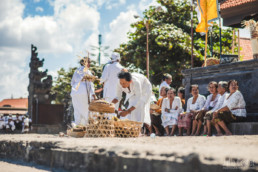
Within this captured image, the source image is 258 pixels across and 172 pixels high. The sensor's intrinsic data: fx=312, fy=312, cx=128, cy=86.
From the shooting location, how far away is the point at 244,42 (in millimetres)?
25984

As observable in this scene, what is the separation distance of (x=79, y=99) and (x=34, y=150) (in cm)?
525

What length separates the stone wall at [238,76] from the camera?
23.8 feet

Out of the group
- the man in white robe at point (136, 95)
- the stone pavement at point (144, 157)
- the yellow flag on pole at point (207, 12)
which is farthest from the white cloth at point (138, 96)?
the yellow flag on pole at point (207, 12)

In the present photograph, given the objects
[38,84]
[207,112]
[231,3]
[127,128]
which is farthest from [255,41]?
[38,84]

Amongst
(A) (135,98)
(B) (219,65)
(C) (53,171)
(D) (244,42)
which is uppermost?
(D) (244,42)

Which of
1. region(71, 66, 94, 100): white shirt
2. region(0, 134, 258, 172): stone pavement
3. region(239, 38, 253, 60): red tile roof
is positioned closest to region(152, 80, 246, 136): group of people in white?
region(71, 66, 94, 100): white shirt

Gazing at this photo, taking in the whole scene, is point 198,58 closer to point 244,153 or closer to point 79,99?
point 79,99

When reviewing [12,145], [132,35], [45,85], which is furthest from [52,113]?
[12,145]

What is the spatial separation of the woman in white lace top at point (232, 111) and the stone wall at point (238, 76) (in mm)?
621

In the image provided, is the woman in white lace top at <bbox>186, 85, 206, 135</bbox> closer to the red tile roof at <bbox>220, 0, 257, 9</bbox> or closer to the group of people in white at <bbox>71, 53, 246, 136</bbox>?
the group of people in white at <bbox>71, 53, 246, 136</bbox>

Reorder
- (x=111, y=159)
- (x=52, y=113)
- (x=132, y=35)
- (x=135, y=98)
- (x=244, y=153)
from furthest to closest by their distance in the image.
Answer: (x=132, y=35) → (x=52, y=113) → (x=135, y=98) → (x=111, y=159) → (x=244, y=153)

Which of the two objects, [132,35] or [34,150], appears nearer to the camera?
[34,150]

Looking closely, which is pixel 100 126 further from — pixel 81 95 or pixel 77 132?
pixel 81 95

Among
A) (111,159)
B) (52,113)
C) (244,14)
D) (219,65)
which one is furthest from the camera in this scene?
(52,113)
